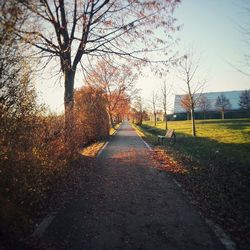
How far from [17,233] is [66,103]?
8307 mm

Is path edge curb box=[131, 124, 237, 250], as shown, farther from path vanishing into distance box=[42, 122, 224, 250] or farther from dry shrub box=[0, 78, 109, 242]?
dry shrub box=[0, 78, 109, 242]

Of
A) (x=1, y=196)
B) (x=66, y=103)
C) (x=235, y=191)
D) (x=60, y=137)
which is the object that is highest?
(x=66, y=103)

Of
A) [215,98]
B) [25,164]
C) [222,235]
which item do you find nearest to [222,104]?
[215,98]

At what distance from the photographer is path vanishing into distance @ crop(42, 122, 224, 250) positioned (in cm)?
485

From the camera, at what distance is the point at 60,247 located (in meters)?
4.73

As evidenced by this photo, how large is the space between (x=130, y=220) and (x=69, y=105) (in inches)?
280

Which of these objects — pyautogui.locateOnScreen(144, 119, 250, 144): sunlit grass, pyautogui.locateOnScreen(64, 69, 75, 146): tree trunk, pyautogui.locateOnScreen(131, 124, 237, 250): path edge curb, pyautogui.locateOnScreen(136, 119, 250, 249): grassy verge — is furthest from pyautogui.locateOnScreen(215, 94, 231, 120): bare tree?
pyautogui.locateOnScreen(131, 124, 237, 250): path edge curb

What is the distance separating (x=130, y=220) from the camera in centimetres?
582

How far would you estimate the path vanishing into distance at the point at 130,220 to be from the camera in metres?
4.85

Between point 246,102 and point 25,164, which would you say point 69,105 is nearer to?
point 25,164

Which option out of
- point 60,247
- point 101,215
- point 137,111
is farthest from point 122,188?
point 137,111

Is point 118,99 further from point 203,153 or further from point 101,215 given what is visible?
point 101,215

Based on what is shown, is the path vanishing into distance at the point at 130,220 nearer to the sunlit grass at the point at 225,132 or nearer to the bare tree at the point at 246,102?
the sunlit grass at the point at 225,132

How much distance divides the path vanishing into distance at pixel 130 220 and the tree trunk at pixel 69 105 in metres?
2.27
